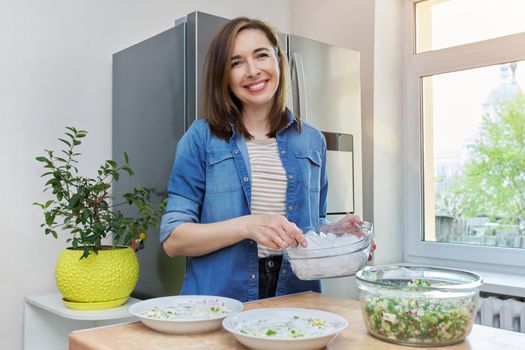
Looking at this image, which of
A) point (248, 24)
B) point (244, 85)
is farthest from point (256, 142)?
point (248, 24)

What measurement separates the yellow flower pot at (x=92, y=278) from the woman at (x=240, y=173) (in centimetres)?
45

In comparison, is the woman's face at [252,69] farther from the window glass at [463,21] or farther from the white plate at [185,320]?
the window glass at [463,21]

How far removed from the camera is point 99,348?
2.72 feet

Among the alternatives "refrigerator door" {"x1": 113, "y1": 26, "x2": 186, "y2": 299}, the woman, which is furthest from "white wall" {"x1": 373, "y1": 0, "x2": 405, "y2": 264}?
the woman

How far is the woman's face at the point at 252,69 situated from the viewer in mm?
1359

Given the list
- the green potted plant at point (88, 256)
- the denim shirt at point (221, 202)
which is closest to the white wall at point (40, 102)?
the green potted plant at point (88, 256)

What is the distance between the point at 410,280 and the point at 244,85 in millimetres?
663

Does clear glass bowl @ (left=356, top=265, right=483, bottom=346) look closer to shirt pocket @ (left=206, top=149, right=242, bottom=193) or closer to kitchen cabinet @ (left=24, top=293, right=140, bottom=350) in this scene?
shirt pocket @ (left=206, top=149, right=242, bottom=193)

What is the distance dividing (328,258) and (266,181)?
0.39 meters

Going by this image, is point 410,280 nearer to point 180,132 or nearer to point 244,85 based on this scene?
point 244,85

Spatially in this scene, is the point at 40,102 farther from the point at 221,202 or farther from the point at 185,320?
the point at 185,320

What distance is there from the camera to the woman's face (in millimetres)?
1359

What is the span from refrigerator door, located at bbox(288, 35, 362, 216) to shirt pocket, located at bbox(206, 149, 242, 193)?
2.88 feet

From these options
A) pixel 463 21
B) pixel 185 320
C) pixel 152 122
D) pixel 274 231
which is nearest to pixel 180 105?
pixel 152 122
